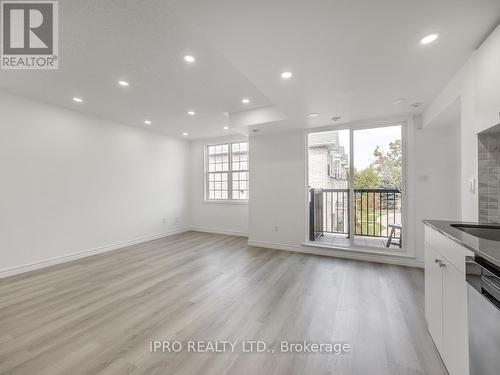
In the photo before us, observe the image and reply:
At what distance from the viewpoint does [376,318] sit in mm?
2014

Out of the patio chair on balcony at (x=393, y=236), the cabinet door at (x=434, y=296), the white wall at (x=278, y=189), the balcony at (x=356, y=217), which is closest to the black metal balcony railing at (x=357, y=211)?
the balcony at (x=356, y=217)

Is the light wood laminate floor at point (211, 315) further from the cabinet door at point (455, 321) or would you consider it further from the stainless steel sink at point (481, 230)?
the stainless steel sink at point (481, 230)

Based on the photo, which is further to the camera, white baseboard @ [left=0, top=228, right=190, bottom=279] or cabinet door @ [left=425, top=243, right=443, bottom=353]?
white baseboard @ [left=0, top=228, right=190, bottom=279]

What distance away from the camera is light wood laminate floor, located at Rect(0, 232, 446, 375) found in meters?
1.50

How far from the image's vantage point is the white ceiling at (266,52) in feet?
4.60

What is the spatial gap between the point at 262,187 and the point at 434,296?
3302 millimetres

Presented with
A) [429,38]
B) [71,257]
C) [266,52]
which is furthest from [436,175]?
[71,257]

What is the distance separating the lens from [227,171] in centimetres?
591

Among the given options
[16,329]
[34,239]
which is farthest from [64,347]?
[34,239]

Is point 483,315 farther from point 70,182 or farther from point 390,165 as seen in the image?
point 70,182

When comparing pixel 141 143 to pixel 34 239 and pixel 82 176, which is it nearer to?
pixel 82 176

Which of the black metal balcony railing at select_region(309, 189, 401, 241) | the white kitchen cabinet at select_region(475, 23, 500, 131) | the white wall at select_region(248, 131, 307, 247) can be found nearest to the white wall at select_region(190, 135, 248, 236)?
the white wall at select_region(248, 131, 307, 247)

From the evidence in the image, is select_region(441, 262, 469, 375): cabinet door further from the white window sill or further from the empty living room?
the white window sill

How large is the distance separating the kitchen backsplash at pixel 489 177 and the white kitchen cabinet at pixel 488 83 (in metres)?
0.16
